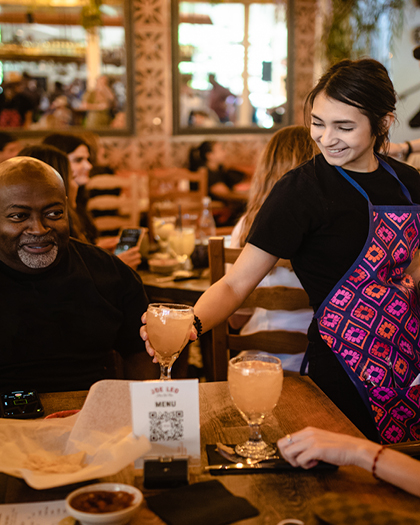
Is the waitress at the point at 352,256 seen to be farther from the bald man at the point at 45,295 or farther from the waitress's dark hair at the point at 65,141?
the waitress's dark hair at the point at 65,141

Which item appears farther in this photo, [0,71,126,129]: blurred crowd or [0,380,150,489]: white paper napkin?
[0,71,126,129]: blurred crowd

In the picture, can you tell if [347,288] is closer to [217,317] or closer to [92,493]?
[217,317]

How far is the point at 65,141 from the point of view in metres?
3.31

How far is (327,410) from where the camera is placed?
1.25m

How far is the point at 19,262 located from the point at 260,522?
0.99m

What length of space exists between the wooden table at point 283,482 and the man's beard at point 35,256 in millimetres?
423

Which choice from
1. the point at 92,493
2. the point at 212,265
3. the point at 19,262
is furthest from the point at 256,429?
the point at 212,265

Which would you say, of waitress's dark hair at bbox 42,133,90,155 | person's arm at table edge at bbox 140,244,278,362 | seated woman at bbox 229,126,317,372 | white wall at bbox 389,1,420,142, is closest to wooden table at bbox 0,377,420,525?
person's arm at table edge at bbox 140,244,278,362

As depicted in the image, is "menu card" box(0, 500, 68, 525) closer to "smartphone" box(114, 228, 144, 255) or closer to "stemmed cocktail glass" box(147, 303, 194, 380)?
"stemmed cocktail glass" box(147, 303, 194, 380)

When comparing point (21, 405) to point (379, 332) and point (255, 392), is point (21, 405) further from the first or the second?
point (379, 332)

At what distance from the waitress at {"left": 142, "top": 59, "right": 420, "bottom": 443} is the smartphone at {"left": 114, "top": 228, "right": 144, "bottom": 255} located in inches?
50.1

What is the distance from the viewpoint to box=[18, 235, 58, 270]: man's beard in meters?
1.52

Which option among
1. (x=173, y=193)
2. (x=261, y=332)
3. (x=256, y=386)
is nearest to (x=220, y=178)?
(x=173, y=193)

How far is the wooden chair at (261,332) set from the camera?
1974mm
